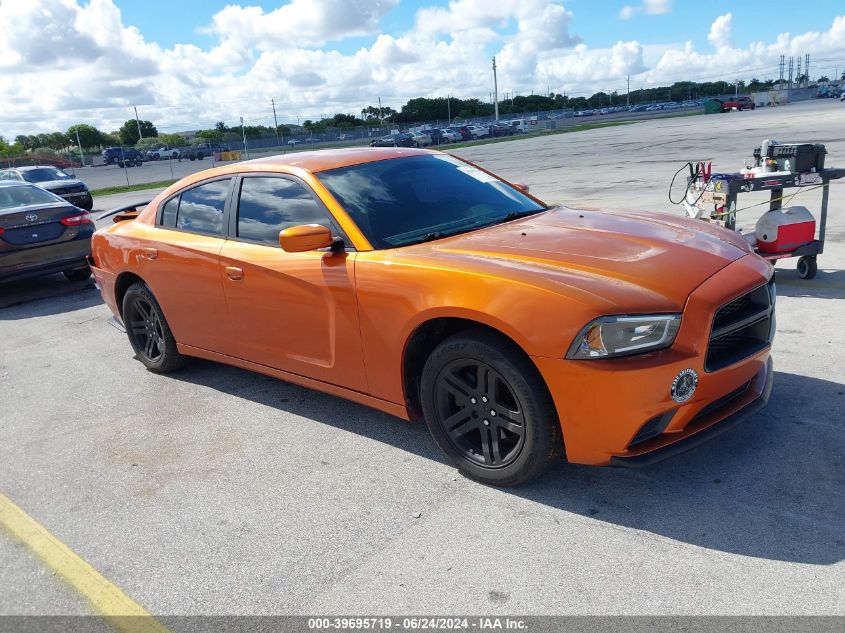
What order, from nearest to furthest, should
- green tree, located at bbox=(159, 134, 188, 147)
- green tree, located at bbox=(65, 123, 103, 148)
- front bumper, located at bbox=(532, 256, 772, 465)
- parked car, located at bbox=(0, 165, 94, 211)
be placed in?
1. front bumper, located at bbox=(532, 256, 772, 465)
2. parked car, located at bbox=(0, 165, 94, 211)
3. green tree, located at bbox=(159, 134, 188, 147)
4. green tree, located at bbox=(65, 123, 103, 148)

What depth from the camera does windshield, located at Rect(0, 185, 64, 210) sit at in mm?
9383

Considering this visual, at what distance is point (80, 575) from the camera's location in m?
3.08

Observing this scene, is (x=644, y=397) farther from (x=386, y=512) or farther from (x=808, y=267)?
(x=808, y=267)

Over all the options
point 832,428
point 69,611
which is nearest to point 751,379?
point 832,428

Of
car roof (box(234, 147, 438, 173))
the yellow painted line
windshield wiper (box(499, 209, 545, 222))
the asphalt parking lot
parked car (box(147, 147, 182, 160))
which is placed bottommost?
Result: the asphalt parking lot

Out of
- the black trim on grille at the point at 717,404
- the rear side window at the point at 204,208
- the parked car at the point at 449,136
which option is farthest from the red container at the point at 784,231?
the parked car at the point at 449,136

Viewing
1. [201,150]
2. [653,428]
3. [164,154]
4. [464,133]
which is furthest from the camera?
[164,154]

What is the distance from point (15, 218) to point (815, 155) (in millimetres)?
8884

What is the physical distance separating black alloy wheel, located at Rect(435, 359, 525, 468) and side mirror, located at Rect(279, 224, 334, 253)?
0.94 meters

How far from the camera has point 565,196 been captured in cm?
1490

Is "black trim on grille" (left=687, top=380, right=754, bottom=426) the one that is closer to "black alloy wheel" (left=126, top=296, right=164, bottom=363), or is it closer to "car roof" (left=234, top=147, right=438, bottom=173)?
"car roof" (left=234, top=147, right=438, bottom=173)

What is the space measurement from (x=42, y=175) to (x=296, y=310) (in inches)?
847

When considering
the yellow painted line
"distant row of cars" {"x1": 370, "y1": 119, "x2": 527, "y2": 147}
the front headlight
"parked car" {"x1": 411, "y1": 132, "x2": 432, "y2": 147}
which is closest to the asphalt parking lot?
the yellow painted line

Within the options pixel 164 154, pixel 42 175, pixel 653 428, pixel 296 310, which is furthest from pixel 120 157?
pixel 653 428
